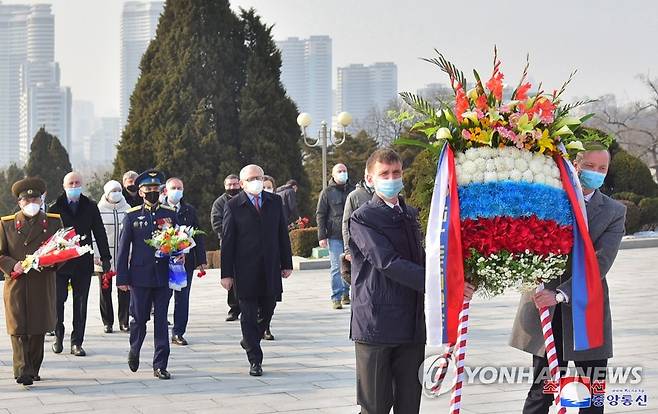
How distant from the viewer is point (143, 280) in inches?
360

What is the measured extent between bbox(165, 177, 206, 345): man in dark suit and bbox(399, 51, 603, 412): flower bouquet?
223 inches

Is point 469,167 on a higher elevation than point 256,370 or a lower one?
higher

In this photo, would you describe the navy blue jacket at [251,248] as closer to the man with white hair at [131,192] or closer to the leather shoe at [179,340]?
the leather shoe at [179,340]

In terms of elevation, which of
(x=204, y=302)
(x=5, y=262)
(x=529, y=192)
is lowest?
(x=204, y=302)

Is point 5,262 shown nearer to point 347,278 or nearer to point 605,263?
point 347,278

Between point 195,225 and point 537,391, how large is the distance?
6510 millimetres

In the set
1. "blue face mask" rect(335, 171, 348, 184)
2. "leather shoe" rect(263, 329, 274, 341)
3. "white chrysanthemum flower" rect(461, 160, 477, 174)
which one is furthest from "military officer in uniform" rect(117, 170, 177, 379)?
"white chrysanthemum flower" rect(461, 160, 477, 174)

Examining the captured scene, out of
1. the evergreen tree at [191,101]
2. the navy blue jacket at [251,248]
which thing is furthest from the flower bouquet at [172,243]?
the evergreen tree at [191,101]

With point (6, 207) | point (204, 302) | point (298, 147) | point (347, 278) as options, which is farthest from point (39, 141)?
point (347, 278)

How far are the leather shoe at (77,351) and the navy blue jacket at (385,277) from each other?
5318mm

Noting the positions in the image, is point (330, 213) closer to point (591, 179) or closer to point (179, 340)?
point (179, 340)

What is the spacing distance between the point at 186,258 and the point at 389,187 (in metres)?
5.90

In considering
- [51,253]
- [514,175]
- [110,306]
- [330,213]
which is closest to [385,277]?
[514,175]

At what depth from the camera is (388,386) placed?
5.82 meters
